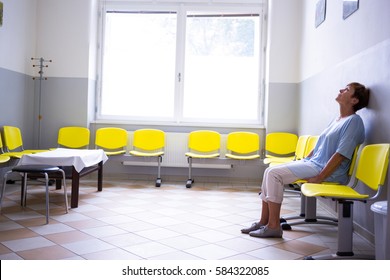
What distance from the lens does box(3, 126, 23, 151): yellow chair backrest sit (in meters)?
4.96

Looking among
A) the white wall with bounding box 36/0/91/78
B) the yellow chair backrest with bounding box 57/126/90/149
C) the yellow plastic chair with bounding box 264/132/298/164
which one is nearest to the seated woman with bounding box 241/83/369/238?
the yellow plastic chair with bounding box 264/132/298/164

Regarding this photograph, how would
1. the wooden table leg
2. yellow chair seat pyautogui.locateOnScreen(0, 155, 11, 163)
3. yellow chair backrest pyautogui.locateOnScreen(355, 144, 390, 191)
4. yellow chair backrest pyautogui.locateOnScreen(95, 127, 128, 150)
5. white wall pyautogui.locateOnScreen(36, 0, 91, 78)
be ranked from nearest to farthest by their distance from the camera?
yellow chair backrest pyautogui.locateOnScreen(355, 144, 390, 191) < the wooden table leg < yellow chair seat pyautogui.locateOnScreen(0, 155, 11, 163) < yellow chair backrest pyautogui.locateOnScreen(95, 127, 128, 150) < white wall pyautogui.locateOnScreen(36, 0, 91, 78)

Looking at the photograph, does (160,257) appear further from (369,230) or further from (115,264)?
(369,230)

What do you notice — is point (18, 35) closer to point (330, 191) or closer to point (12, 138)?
point (12, 138)

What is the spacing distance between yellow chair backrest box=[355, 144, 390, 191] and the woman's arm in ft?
0.53

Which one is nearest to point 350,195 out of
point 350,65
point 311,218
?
point 311,218

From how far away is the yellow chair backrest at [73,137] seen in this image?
5.74 m

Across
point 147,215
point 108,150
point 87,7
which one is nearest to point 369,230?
point 147,215

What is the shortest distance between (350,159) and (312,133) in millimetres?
1948

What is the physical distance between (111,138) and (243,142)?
202 cm

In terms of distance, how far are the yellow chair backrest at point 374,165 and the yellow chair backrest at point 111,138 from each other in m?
3.86

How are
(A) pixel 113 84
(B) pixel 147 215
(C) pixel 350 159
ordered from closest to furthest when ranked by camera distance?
(C) pixel 350 159, (B) pixel 147 215, (A) pixel 113 84

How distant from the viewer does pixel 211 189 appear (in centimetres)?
528

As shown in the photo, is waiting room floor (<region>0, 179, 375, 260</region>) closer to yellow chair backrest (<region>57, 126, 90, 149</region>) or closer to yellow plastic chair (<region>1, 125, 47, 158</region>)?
yellow plastic chair (<region>1, 125, 47, 158</region>)
